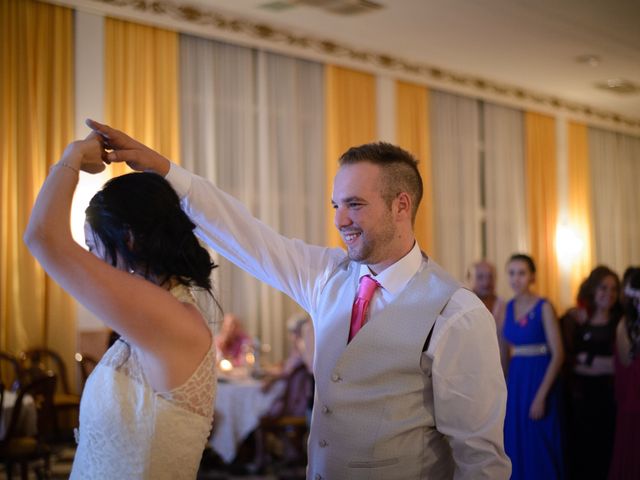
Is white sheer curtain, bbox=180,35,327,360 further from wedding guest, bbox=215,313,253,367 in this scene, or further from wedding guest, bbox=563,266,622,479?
wedding guest, bbox=563,266,622,479

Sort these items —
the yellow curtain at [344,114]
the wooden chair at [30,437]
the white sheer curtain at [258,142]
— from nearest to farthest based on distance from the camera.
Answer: the wooden chair at [30,437], the white sheer curtain at [258,142], the yellow curtain at [344,114]

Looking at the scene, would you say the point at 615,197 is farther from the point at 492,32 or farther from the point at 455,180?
the point at 492,32

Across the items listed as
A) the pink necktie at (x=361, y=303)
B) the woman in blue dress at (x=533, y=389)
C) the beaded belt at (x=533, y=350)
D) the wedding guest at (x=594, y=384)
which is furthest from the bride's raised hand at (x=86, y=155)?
the wedding guest at (x=594, y=384)

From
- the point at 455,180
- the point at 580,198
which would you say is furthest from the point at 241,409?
the point at 580,198

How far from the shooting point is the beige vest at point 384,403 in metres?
2.03

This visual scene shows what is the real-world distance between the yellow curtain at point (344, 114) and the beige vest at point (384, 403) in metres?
7.03

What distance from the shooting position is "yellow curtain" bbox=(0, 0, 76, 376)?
22.9ft

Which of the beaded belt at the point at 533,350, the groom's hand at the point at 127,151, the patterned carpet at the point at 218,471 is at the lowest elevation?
the patterned carpet at the point at 218,471

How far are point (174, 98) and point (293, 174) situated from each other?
1701 mm

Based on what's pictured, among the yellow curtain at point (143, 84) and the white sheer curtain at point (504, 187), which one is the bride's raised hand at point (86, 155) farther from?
the white sheer curtain at point (504, 187)

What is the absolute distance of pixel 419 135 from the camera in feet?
34.4

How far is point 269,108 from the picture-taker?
8930 mm

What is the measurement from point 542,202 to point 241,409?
23.9 ft

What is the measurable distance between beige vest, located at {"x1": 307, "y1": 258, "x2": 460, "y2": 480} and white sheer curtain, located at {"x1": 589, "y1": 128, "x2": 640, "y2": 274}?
1200 cm
